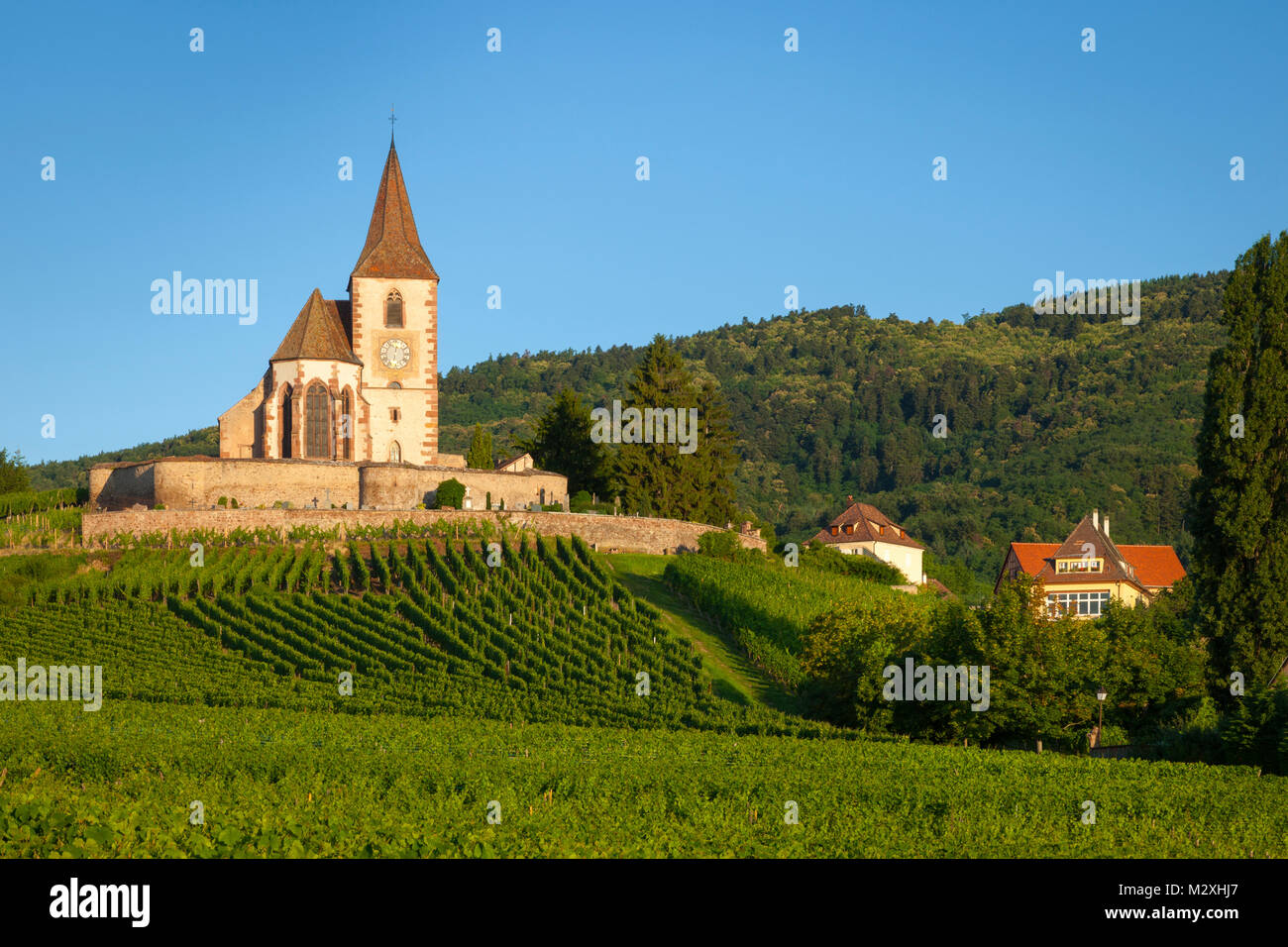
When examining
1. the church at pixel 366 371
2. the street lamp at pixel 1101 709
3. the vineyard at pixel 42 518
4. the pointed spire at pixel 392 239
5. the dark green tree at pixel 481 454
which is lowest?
the street lamp at pixel 1101 709

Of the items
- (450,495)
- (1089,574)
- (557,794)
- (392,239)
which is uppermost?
(392,239)

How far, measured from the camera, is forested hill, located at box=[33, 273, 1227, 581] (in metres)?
99.2

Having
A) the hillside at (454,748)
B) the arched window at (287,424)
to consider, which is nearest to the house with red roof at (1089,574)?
the hillside at (454,748)

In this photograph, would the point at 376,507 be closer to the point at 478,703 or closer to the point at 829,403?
the point at 478,703

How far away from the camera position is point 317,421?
191 ft

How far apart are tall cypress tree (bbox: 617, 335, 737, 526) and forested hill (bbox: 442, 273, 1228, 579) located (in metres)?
36.6

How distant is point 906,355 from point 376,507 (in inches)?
4273

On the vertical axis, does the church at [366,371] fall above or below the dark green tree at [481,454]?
above

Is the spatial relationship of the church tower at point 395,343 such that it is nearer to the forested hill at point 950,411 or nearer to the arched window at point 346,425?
the arched window at point 346,425

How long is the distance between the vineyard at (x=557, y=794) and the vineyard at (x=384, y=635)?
8.63 feet

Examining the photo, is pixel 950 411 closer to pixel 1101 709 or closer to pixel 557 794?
pixel 1101 709

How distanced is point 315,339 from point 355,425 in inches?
158

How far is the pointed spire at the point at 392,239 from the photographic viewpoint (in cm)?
6227

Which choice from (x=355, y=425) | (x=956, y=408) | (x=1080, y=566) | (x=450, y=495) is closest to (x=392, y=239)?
(x=355, y=425)
